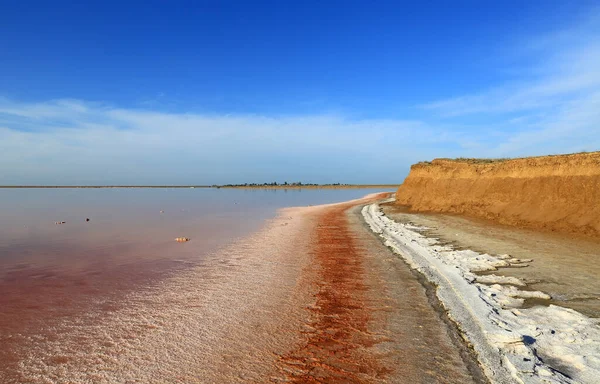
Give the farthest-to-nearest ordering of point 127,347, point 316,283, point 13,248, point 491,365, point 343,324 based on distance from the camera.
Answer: point 13,248 < point 316,283 < point 343,324 < point 127,347 < point 491,365

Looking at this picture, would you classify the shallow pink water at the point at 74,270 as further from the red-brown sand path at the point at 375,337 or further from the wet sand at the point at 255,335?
the red-brown sand path at the point at 375,337

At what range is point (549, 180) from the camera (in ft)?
67.2

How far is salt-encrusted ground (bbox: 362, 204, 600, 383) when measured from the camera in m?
5.11

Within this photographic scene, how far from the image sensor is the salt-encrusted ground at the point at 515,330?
511cm

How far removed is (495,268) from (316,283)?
5.54m

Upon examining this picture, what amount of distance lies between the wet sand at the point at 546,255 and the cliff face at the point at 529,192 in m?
1.66

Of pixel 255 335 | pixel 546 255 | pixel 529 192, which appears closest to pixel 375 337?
pixel 255 335

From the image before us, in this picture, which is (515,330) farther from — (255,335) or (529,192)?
(529,192)

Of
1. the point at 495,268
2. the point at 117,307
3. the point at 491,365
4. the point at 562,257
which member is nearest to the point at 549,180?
the point at 562,257

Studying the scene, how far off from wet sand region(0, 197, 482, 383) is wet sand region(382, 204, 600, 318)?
10.0 feet

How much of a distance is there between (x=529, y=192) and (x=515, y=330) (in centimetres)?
1840

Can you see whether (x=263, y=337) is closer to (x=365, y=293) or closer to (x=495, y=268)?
(x=365, y=293)

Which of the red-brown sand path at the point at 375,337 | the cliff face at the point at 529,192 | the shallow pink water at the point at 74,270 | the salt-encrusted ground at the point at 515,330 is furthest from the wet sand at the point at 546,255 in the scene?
the shallow pink water at the point at 74,270

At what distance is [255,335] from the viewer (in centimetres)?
667
